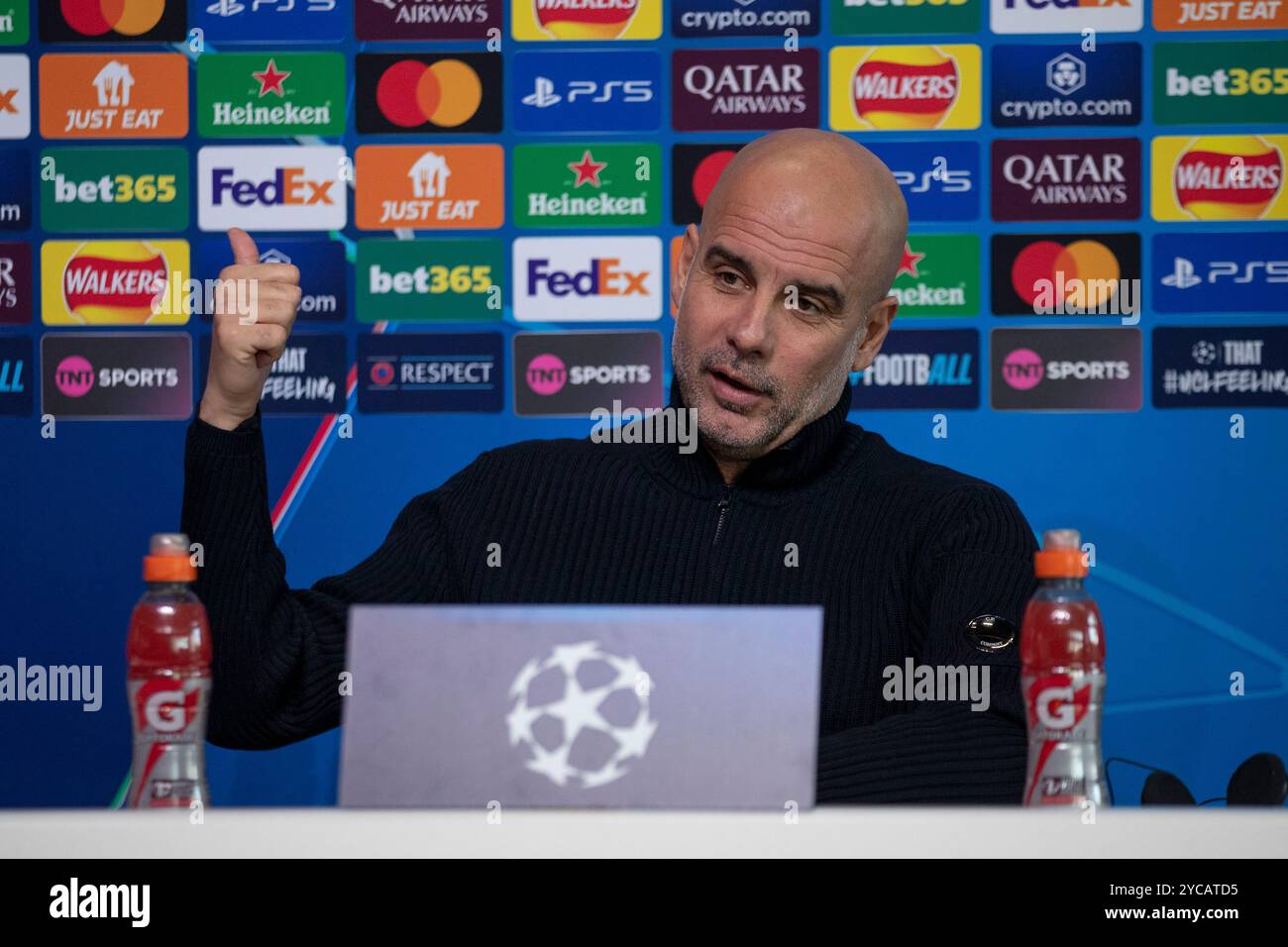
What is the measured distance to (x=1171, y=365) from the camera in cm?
238

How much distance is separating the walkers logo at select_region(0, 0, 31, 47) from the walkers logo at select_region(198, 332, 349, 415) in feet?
2.09

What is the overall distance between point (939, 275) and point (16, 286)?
161 cm

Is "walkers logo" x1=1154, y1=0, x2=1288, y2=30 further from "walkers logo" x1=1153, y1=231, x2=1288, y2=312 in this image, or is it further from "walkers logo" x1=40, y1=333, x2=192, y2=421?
"walkers logo" x1=40, y1=333, x2=192, y2=421

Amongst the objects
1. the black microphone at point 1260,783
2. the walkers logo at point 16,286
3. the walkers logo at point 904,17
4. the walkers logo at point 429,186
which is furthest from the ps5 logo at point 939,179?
the walkers logo at point 16,286

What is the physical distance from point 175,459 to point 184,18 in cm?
77

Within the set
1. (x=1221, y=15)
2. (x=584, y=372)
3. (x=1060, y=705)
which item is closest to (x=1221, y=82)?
(x=1221, y=15)

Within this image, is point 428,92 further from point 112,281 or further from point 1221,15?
point 1221,15

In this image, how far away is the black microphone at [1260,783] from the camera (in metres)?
1.55

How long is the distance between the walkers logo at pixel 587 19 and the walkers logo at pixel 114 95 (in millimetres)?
568

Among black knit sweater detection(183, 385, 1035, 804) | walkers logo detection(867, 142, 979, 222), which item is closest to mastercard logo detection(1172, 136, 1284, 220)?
walkers logo detection(867, 142, 979, 222)

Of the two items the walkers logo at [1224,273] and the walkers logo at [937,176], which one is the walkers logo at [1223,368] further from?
the walkers logo at [937,176]
